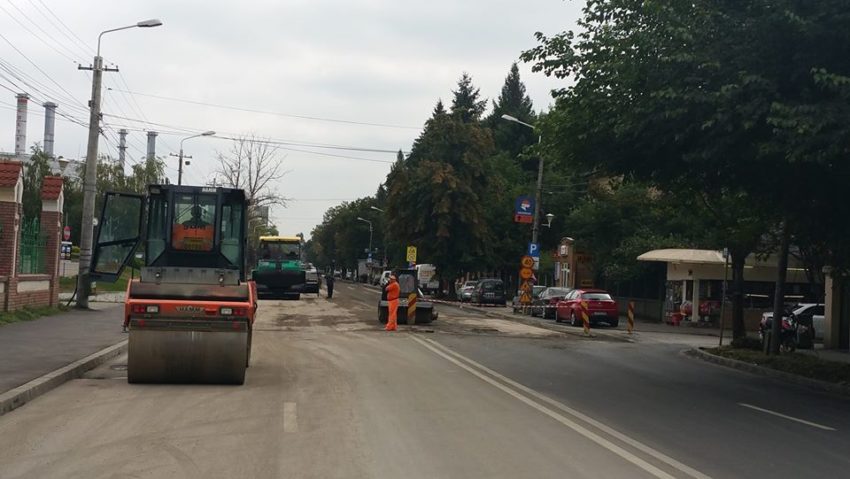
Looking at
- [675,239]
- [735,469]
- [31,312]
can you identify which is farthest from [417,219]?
[735,469]

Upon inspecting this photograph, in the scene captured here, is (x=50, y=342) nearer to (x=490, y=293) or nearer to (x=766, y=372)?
(x=766, y=372)

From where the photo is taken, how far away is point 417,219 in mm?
56625

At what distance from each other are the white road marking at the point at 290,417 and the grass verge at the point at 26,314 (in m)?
11.8

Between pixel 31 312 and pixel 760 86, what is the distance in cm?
1916

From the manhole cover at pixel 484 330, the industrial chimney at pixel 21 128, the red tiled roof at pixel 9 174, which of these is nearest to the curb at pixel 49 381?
the red tiled roof at pixel 9 174

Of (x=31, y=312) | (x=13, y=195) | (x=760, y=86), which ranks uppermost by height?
(x=760, y=86)

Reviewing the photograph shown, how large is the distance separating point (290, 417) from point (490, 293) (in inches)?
1612

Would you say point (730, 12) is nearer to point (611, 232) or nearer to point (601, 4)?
point (601, 4)

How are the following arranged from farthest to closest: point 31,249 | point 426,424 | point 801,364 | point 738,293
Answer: point 31,249 < point 738,293 < point 801,364 < point 426,424

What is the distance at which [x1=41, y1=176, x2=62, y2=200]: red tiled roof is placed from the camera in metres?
25.6

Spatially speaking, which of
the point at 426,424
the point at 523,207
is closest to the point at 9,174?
the point at 426,424

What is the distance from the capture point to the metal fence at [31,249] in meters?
23.4

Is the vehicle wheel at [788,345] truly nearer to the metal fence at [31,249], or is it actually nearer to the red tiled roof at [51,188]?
the metal fence at [31,249]

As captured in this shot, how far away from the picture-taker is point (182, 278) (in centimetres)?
1351
